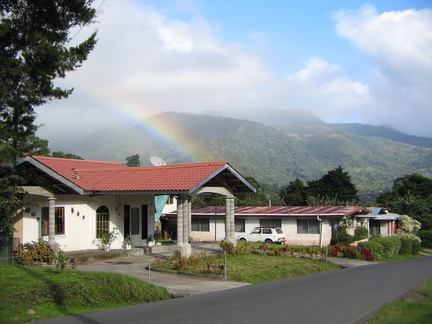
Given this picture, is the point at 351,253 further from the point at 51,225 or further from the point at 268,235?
the point at 51,225

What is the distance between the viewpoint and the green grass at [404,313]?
10594mm

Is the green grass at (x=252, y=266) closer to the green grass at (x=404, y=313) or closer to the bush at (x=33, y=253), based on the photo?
the bush at (x=33, y=253)

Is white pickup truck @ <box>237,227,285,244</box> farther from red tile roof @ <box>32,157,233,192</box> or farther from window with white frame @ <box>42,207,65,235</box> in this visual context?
window with white frame @ <box>42,207,65,235</box>

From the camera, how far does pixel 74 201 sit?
2345cm

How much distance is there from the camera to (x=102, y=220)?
81.4 ft

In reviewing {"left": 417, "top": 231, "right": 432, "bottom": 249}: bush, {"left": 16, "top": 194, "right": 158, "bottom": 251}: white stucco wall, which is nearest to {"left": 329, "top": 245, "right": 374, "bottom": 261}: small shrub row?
{"left": 16, "top": 194, "right": 158, "bottom": 251}: white stucco wall

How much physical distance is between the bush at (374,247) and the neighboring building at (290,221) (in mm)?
5343

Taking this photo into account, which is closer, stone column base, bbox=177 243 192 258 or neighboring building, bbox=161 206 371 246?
stone column base, bbox=177 243 192 258

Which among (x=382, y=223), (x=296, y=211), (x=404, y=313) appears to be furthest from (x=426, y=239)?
(x=404, y=313)

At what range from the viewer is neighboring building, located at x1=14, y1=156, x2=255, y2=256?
2086 centimetres

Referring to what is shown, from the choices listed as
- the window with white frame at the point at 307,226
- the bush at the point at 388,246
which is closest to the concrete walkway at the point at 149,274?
the bush at the point at 388,246

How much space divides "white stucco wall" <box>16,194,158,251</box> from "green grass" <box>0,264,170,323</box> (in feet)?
22.6

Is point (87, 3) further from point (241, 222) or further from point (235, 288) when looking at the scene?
point (241, 222)

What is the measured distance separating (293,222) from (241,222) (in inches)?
195
